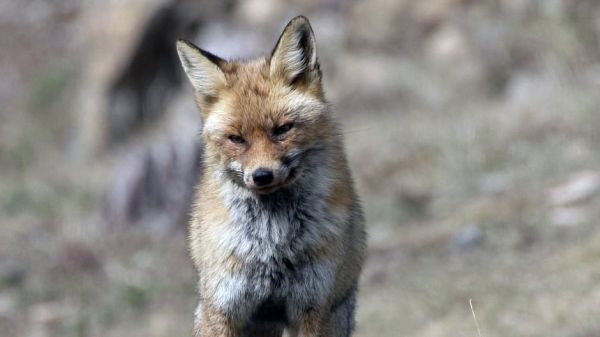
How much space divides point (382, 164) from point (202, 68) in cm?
1088

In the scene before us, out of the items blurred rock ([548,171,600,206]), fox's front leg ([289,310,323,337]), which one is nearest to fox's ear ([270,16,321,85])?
fox's front leg ([289,310,323,337])

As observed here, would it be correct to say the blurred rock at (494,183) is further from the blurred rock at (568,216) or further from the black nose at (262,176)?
the black nose at (262,176)

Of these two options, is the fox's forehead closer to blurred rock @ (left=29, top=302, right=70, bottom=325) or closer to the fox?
the fox

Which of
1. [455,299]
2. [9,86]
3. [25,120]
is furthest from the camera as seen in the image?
[9,86]

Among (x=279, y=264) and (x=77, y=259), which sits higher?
(x=279, y=264)

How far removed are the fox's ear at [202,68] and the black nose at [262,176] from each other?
2.71ft

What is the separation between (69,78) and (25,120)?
64.6 inches

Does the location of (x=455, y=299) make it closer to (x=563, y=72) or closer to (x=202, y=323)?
(x=202, y=323)

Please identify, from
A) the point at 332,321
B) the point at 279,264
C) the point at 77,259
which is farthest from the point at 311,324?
the point at 77,259

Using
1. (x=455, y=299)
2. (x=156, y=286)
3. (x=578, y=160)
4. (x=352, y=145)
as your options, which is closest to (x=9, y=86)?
(x=352, y=145)

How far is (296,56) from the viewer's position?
22.9 feet

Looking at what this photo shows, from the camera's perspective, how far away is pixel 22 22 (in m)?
32.2

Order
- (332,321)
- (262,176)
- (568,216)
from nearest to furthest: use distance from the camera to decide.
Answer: (262,176) < (332,321) < (568,216)

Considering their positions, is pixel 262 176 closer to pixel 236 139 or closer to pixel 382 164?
pixel 236 139
